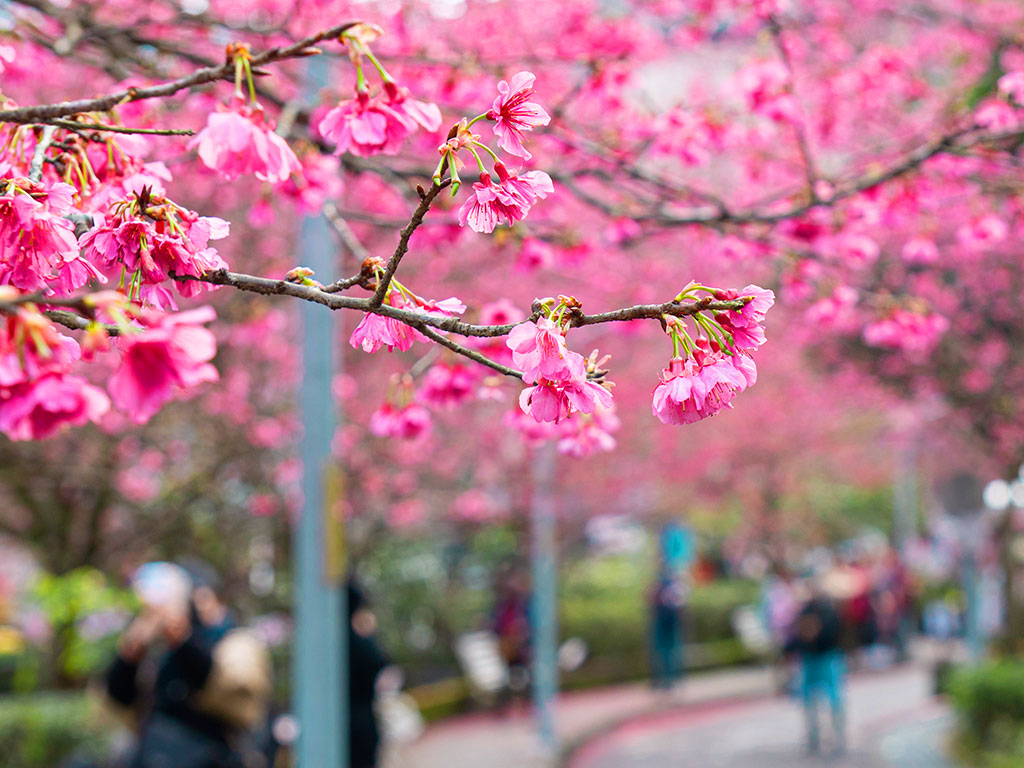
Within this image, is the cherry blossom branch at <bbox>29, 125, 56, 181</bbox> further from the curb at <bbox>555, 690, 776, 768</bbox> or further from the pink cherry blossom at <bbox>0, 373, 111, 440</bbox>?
the curb at <bbox>555, 690, 776, 768</bbox>

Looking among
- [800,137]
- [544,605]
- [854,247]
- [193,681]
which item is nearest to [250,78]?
[800,137]

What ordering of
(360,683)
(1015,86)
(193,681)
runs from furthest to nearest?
(360,683), (193,681), (1015,86)

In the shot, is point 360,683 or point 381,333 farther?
point 360,683

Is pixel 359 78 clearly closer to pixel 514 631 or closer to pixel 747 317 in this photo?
pixel 747 317

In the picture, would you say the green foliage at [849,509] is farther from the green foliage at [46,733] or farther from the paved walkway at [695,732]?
the green foliage at [46,733]

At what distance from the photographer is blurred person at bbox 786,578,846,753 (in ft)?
35.3

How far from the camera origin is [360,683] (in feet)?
20.6

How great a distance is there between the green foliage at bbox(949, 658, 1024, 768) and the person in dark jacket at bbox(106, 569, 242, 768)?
6865 millimetres

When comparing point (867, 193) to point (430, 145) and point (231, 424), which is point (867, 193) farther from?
point (231, 424)

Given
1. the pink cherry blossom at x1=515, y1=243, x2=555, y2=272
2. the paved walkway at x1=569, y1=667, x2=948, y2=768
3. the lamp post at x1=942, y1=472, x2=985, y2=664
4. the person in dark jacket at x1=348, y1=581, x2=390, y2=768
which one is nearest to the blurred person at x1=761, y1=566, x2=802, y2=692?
the paved walkway at x1=569, y1=667, x2=948, y2=768

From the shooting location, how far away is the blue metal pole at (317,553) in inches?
185

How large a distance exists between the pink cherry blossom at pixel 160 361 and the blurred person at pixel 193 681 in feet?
13.6

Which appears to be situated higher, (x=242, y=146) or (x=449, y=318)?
(x=242, y=146)

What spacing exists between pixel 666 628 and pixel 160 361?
14311 mm
